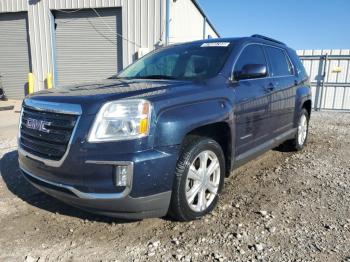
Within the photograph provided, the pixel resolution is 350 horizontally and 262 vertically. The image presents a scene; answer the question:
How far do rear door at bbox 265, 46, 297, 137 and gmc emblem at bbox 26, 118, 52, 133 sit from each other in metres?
2.89

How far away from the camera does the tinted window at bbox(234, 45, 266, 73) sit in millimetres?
3871

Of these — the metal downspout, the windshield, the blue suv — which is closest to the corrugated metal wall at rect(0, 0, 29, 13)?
the metal downspout

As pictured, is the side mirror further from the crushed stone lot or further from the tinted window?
the crushed stone lot

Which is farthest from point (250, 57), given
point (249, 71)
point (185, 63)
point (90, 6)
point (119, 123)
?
point (90, 6)

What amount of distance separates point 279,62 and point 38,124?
12.0 feet

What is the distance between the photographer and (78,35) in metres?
13.5

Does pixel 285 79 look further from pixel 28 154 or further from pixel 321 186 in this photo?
pixel 28 154

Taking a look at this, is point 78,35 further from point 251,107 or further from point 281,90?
point 251,107

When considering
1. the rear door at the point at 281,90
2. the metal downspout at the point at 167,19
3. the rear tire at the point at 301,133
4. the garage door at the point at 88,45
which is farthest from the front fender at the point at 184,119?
the garage door at the point at 88,45

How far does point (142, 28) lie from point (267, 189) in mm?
→ 9559

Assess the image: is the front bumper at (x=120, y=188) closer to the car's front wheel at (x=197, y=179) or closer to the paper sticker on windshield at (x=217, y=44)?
the car's front wheel at (x=197, y=179)

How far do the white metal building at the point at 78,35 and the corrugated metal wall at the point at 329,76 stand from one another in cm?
543

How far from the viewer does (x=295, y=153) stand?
595 cm

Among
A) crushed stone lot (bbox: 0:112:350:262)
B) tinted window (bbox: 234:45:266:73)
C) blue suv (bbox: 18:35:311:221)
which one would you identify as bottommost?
crushed stone lot (bbox: 0:112:350:262)
